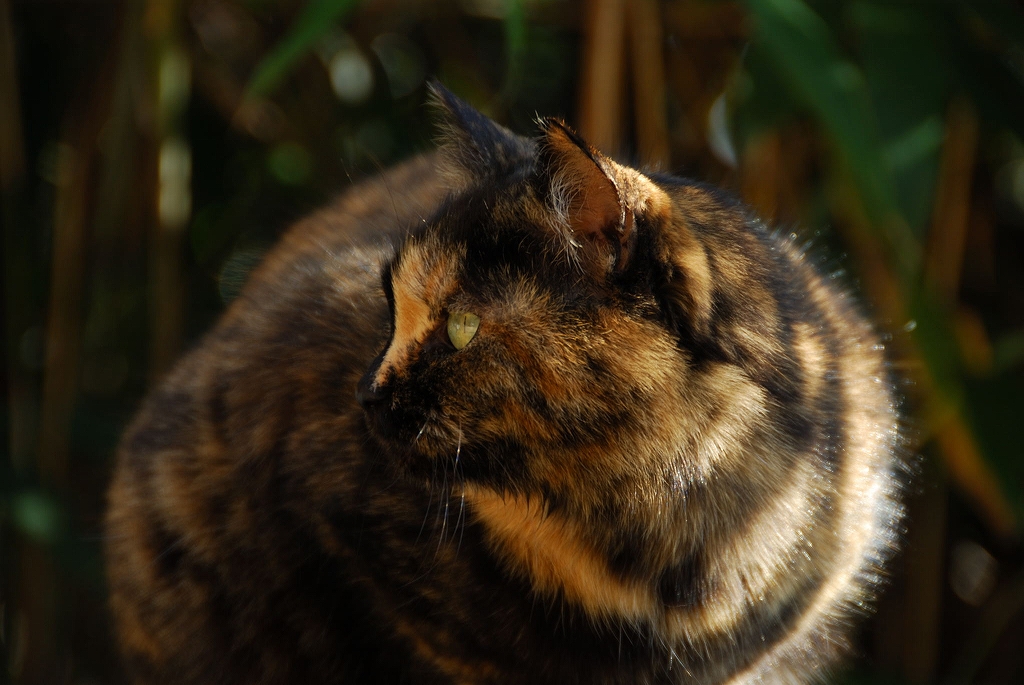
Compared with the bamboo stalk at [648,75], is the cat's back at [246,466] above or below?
below

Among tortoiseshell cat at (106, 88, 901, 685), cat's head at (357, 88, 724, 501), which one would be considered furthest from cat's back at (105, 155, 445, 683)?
cat's head at (357, 88, 724, 501)

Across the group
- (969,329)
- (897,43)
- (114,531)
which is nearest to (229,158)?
(114,531)

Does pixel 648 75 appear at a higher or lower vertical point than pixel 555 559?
higher

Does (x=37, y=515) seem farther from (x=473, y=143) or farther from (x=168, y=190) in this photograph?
(x=473, y=143)

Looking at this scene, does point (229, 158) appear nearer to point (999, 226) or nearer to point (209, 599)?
point (209, 599)

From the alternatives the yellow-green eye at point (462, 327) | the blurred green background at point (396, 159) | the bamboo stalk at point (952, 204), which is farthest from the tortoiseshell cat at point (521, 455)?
the bamboo stalk at point (952, 204)

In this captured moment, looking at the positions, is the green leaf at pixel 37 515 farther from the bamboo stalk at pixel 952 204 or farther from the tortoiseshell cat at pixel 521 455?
the bamboo stalk at pixel 952 204

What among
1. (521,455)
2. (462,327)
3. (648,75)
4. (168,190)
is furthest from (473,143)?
(168,190)

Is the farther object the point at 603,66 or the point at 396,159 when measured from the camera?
the point at 396,159
